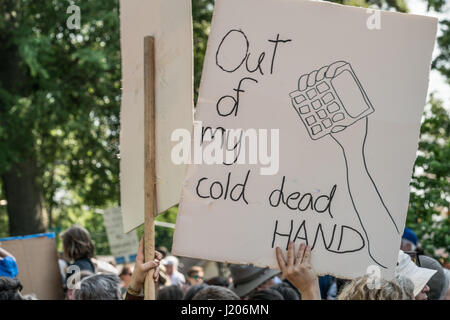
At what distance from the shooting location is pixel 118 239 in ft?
36.0

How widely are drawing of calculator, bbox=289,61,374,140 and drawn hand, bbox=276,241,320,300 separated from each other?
1.45 ft

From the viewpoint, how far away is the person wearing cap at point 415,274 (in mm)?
3119

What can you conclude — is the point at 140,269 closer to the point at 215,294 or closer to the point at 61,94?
the point at 215,294

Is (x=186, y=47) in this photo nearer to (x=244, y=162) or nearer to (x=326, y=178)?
(x=244, y=162)

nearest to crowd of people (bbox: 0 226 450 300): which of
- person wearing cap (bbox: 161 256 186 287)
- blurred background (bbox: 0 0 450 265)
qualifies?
person wearing cap (bbox: 161 256 186 287)

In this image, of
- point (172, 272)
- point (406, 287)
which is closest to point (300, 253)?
point (406, 287)

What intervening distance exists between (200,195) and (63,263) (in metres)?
4.34

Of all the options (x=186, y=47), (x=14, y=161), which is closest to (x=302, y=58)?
(x=186, y=47)

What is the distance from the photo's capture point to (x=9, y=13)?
12594 mm

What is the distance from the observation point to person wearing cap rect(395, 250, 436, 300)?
3.12 metres

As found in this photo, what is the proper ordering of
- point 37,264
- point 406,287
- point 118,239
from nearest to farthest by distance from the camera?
point 406,287, point 37,264, point 118,239

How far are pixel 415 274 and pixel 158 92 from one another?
1.49 metres

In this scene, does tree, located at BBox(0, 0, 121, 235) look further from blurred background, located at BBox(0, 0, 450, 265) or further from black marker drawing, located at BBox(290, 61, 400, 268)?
black marker drawing, located at BBox(290, 61, 400, 268)

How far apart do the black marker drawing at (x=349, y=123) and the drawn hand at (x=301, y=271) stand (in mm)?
256
